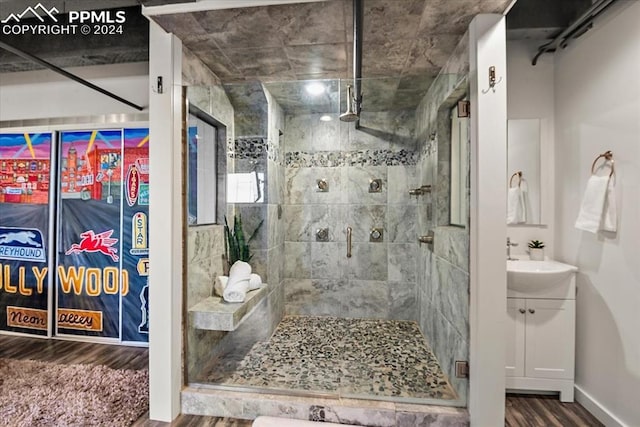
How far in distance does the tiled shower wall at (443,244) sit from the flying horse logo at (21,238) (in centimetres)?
365

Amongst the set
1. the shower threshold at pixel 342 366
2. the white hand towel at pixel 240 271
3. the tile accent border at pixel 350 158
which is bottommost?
the shower threshold at pixel 342 366

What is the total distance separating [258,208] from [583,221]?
7.66 feet

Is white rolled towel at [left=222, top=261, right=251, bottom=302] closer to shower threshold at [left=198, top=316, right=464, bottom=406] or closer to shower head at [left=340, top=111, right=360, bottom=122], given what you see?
shower threshold at [left=198, top=316, right=464, bottom=406]

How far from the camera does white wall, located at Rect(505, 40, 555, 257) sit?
2.24m

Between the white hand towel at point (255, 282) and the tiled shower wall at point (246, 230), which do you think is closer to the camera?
the tiled shower wall at point (246, 230)

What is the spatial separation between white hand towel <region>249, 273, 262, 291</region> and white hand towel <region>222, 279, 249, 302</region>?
0.16 m

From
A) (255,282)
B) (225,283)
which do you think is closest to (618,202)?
(255,282)

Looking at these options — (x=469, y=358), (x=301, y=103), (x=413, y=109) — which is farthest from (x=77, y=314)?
(x=413, y=109)

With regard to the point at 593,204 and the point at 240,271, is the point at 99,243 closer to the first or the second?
the point at 240,271

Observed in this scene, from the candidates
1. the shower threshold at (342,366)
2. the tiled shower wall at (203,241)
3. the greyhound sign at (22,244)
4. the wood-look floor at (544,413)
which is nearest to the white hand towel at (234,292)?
the tiled shower wall at (203,241)

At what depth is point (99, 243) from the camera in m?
2.69

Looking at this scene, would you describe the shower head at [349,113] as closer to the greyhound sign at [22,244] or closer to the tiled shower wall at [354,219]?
the tiled shower wall at [354,219]

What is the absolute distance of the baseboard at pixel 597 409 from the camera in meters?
1.68

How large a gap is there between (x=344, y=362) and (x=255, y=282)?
Result: 3.04 feet
